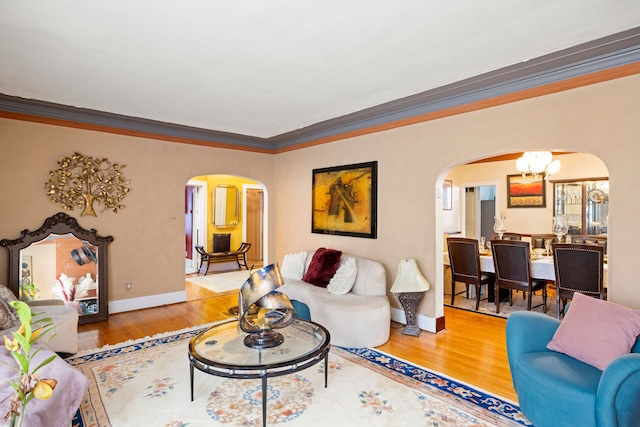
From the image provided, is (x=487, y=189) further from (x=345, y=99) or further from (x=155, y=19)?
(x=155, y=19)

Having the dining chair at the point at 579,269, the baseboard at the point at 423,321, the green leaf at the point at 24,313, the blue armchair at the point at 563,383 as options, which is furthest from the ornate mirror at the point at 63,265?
the dining chair at the point at 579,269

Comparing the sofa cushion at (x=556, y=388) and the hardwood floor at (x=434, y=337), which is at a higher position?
the sofa cushion at (x=556, y=388)

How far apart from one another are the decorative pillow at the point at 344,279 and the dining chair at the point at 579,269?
7.67 ft

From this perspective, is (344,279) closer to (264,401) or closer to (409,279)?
(409,279)

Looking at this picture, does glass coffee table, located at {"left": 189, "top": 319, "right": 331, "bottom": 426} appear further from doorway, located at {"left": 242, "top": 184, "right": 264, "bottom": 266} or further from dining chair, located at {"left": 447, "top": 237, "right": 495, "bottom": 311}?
doorway, located at {"left": 242, "top": 184, "right": 264, "bottom": 266}

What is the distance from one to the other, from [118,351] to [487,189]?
7728 millimetres

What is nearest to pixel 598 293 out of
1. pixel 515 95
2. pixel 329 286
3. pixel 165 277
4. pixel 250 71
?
pixel 515 95

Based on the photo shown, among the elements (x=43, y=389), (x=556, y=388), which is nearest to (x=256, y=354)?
(x=43, y=389)

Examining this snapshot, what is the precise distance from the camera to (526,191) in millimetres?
7312

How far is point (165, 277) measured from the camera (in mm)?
5531

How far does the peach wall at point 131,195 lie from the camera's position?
4.37m

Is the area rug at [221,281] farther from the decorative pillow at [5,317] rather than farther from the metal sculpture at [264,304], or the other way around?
the metal sculpture at [264,304]

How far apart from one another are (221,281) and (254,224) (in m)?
2.76

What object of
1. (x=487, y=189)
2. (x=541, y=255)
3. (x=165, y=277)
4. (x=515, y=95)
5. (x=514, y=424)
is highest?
(x=515, y=95)
